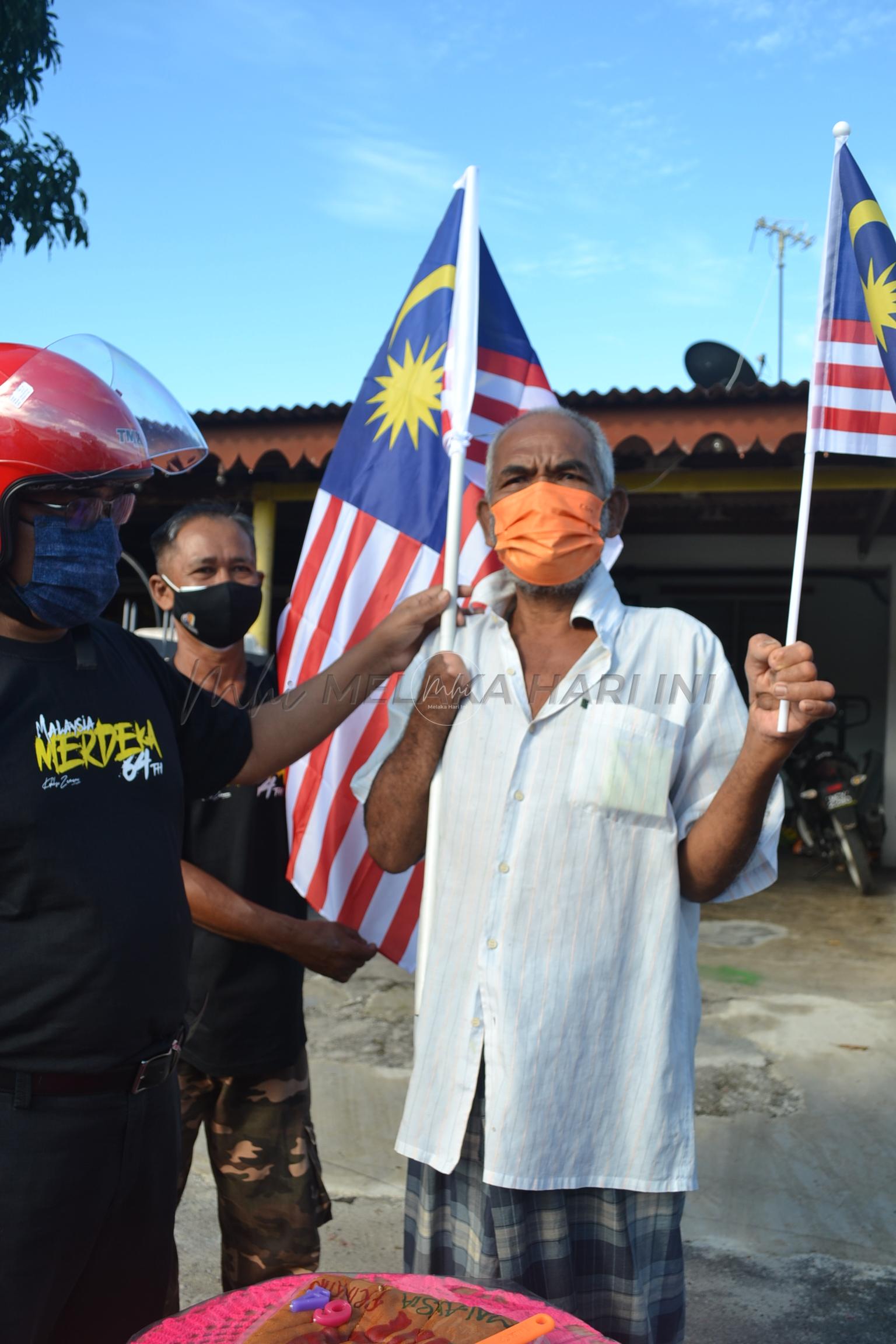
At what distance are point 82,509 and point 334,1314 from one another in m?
1.29

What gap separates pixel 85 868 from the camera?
1.71 metres

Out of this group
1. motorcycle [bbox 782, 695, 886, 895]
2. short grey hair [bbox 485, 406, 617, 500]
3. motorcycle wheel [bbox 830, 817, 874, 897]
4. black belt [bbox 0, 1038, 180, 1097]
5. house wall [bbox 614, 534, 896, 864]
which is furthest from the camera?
house wall [bbox 614, 534, 896, 864]

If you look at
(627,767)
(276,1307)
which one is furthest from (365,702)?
(276,1307)

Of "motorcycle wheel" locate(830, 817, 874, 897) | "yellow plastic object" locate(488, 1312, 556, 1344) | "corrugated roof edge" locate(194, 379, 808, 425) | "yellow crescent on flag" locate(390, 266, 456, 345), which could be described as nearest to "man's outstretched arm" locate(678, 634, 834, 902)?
"yellow plastic object" locate(488, 1312, 556, 1344)

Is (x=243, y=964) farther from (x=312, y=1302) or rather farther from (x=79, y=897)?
(x=312, y=1302)

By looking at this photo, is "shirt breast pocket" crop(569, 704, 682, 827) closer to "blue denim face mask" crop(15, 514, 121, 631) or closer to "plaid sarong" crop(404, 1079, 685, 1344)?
"plaid sarong" crop(404, 1079, 685, 1344)

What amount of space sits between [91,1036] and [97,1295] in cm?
45

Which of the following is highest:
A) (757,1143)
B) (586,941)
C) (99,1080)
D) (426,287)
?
(426,287)

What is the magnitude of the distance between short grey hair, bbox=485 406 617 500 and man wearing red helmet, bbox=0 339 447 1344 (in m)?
0.74

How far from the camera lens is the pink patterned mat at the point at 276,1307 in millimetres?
→ 1222

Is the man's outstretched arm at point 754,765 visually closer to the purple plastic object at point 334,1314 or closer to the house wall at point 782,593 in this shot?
the purple plastic object at point 334,1314

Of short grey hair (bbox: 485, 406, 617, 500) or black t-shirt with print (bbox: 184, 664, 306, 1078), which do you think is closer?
short grey hair (bbox: 485, 406, 617, 500)

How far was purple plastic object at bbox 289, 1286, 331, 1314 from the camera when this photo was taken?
1.27 metres

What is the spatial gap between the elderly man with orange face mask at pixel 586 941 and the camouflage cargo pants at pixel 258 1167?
0.62 meters
